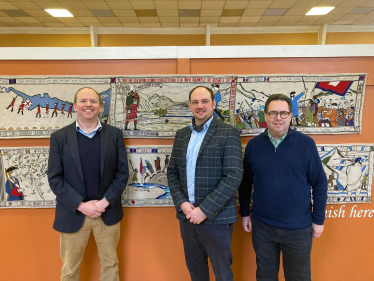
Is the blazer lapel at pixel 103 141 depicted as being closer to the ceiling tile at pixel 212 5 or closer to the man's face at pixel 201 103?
the man's face at pixel 201 103

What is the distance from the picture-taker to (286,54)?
196 cm

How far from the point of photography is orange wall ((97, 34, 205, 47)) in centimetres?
671

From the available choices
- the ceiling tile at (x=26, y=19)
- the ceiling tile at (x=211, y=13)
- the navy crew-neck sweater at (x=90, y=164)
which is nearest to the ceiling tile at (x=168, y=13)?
the ceiling tile at (x=211, y=13)

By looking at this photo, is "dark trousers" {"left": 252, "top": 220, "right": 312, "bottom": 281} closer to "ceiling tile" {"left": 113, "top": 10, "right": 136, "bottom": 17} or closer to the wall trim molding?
the wall trim molding

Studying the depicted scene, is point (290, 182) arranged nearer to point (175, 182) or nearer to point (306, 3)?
point (175, 182)

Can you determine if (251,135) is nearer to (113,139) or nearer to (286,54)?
(286,54)

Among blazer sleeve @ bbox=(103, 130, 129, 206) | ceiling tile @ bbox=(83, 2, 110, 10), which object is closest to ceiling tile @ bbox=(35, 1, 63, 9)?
ceiling tile @ bbox=(83, 2, 110, 10)

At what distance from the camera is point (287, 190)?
4.80 feet

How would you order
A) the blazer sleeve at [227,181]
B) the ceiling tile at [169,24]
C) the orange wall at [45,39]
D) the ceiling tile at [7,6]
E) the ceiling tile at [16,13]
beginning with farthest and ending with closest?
the orange wall at [45,39] < the ceiling tile at [169,24] < the ceiling tile at [16,13] < the ceiling tile at [7,6] < the blazer sleeve at [227,181]

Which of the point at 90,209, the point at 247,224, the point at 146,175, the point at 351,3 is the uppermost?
the point at 351,3

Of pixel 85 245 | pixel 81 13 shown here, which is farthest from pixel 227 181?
pixel 81 13

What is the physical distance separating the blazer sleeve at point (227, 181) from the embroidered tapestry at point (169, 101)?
1.94 ft

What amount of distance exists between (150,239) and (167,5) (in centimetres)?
567

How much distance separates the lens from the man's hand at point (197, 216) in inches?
56.2
